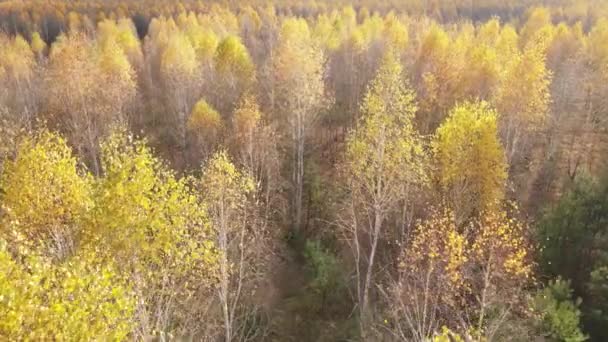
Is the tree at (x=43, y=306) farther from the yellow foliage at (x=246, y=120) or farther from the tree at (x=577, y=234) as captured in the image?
the yellow foliage at (x=246, y=120)

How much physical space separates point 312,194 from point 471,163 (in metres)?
18.0

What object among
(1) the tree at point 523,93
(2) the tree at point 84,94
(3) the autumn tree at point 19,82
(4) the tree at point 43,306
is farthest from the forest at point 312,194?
(3) the autumn tree at point 19,82

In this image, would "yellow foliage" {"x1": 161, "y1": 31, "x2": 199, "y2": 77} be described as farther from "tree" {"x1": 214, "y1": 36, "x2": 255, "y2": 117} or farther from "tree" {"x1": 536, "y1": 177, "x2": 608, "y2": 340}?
"tree" {"x1": 536, "y1": 177, "x2": 608, "y2": 340}

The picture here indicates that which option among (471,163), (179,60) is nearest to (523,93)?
(471,163)

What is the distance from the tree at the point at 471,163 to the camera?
30125 millimetres

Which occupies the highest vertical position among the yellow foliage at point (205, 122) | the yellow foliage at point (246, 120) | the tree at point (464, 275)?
the yellow foliage at point (246, 120)

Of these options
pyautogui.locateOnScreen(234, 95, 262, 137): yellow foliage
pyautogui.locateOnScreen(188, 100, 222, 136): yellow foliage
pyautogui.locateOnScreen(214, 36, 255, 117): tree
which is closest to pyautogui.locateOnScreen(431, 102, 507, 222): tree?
pyautogui.locateOnScreen(234, 95, 262, 137): yellow foliage

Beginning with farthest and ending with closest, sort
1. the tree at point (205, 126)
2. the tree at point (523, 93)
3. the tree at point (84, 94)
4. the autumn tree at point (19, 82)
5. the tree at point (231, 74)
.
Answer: the autumn tree at point (19, 82)
the tree at point (231, 74)
the tree at point (84, 94)
the tree at point (205, 126)
the tree at point (523, 93)

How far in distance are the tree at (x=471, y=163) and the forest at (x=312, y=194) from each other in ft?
0.43

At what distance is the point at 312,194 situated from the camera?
44969mm

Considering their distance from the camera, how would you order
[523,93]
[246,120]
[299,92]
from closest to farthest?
[523,93], [246,120], [299,92]

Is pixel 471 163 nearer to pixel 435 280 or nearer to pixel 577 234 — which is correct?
pixel 577 234

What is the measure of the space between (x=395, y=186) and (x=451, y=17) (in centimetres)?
10555

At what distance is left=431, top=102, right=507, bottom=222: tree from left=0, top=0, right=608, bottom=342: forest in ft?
0.43
